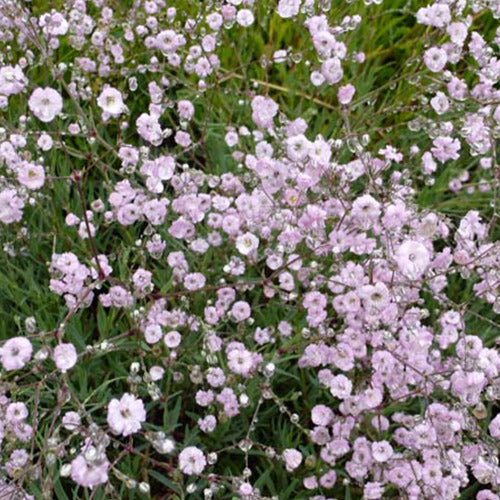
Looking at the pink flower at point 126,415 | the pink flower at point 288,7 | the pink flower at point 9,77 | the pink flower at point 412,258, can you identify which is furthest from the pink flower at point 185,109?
the pink flower at point 126,415

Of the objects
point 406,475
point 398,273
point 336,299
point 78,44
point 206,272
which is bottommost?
point 406,475

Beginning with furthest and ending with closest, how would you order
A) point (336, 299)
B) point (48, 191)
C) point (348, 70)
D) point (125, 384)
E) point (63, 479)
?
1. point (348, 70)
2. point (48, 191)
3. point (125, 384)
4. point (63, 479)
5. point (336, 299)

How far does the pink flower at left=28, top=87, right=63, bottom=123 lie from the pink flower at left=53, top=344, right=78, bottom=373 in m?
0.62

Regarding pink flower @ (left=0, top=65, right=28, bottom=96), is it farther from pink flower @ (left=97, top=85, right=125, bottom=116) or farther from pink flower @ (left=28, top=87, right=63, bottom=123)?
pink flower @ (left=97, top=85, right=125, bottom=116)

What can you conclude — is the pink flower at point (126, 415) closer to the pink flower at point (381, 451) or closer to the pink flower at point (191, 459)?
the pink flower at point (191, 459)

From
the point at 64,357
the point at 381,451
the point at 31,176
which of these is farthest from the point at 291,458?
the point at 31,176

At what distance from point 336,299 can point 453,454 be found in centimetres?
56

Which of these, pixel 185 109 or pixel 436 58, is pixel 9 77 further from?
pixel 436 58

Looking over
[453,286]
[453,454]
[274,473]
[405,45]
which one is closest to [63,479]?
[274,473]

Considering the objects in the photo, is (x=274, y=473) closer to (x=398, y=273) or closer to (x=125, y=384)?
(x=125, y=384)

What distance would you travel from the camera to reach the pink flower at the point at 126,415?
166cm

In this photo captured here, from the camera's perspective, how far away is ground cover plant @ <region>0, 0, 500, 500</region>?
6.73 ft

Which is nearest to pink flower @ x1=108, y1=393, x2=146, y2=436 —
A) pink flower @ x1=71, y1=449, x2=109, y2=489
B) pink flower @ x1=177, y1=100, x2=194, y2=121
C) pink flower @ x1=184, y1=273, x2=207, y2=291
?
pink flower @ x1=71, y1=449, x2=109, y2=489

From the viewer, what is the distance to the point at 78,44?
2.66 meters
